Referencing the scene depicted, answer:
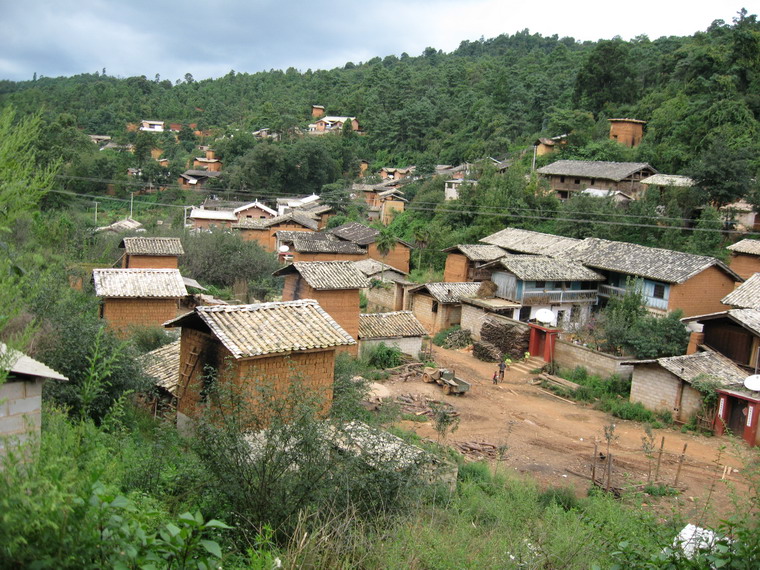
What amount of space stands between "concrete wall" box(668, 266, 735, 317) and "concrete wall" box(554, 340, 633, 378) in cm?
Answer: 429

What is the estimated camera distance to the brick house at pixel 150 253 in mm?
25625

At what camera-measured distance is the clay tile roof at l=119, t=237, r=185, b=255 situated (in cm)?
2559

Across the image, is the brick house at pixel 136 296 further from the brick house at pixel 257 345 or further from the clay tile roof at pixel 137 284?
the brick house at pixel 257 345

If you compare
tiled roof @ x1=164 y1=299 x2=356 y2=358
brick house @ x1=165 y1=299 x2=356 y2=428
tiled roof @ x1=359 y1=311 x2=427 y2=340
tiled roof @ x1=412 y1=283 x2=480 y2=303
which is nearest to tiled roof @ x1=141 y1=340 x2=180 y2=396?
brick house @ x1=165 y1=299 x2=356 y2=428

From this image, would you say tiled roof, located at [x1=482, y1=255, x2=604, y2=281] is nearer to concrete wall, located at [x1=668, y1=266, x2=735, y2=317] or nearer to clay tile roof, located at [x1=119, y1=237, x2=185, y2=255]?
concrete wall, located at [x1=668, y1=266, x2=735, y2=317]

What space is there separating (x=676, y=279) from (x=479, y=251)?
33.0 ft

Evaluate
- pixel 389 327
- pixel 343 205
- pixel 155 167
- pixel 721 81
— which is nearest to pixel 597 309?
pixel 389 327

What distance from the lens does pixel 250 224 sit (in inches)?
1710

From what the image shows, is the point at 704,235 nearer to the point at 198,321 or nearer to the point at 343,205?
the point at 198,321

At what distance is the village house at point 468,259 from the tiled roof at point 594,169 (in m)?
9.24

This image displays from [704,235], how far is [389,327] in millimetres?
15854

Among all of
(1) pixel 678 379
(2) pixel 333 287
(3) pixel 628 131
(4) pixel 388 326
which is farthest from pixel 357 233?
(1) pixel 678 379

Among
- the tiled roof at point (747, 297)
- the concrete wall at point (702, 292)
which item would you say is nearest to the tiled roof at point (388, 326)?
the concrete wall at point (702, 292)

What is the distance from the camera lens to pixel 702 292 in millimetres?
24406
